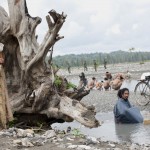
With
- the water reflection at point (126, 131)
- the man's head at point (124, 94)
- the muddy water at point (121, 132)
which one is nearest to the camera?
the muddy water at point (121, 132)

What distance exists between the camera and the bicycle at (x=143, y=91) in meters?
17.1

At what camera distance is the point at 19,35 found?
428 inches

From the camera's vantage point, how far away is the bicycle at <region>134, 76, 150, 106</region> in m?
17.1

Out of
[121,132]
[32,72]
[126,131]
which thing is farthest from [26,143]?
[126,131]

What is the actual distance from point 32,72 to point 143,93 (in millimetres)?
7238

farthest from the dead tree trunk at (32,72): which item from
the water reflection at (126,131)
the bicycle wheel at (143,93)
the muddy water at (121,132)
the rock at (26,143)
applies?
the bicycle wheel at (143,93)

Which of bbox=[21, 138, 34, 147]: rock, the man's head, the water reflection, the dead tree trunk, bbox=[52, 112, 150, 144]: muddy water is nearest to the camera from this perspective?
bbox=[21, 138, 34, 147]: rock

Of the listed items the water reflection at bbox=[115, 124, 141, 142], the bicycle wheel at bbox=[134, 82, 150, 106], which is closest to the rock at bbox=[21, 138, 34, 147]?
the water reflection at bbox=[115, 124, 141, 142]

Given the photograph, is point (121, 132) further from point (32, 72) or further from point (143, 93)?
point (143, 93)

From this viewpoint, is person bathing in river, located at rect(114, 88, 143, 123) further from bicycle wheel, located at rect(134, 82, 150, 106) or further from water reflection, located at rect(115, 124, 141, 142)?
bicycle wheel, located at rect(134, 82, 150, 106)

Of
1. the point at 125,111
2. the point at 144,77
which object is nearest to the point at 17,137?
the point at 125,111

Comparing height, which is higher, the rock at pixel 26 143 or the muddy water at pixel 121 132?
the rock at pixel 26 143

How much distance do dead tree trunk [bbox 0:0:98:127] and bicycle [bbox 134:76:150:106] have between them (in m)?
6.66

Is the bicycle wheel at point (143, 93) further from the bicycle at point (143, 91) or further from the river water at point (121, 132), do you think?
the river water at point (121, 132)
